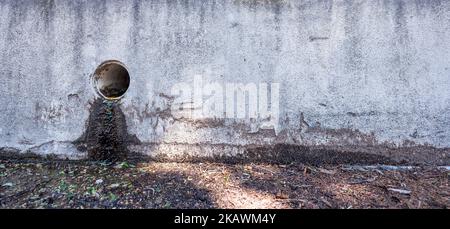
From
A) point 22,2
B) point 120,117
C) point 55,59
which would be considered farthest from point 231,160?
point 22,2

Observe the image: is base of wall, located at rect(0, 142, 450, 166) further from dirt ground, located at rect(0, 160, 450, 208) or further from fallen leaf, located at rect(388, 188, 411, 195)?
fallen leaf, located at rect(388, 188, 411, 195)

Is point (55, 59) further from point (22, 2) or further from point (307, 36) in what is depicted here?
point (307, 36)

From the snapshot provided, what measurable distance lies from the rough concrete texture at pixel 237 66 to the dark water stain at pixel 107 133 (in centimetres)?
8

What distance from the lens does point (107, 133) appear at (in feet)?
10.9

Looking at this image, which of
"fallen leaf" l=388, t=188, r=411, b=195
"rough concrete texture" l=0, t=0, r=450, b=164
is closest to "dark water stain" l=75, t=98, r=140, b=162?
"rough concrete texture" l=0, t=0, r=450, b=164

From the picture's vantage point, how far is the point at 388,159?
3.18m

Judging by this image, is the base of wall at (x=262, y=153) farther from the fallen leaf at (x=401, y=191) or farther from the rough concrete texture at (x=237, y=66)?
the fallen leaf at (x=401, y=191)

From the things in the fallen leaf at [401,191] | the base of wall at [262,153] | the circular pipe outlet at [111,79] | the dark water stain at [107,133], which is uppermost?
the circular pipe outlet at [111,79]

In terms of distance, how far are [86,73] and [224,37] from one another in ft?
5.34

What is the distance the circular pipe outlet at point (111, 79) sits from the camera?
11.0 ft

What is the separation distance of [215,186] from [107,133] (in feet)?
4.62

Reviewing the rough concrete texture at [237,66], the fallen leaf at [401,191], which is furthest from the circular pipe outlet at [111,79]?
the fallen leaf at [401,191]

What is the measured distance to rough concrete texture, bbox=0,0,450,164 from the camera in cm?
317

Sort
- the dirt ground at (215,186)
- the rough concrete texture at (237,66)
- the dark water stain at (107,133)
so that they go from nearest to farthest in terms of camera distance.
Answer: the dirt ground at (215,186)
the rough concrete texture at (237,66)
the dark water stain at (107,133)
